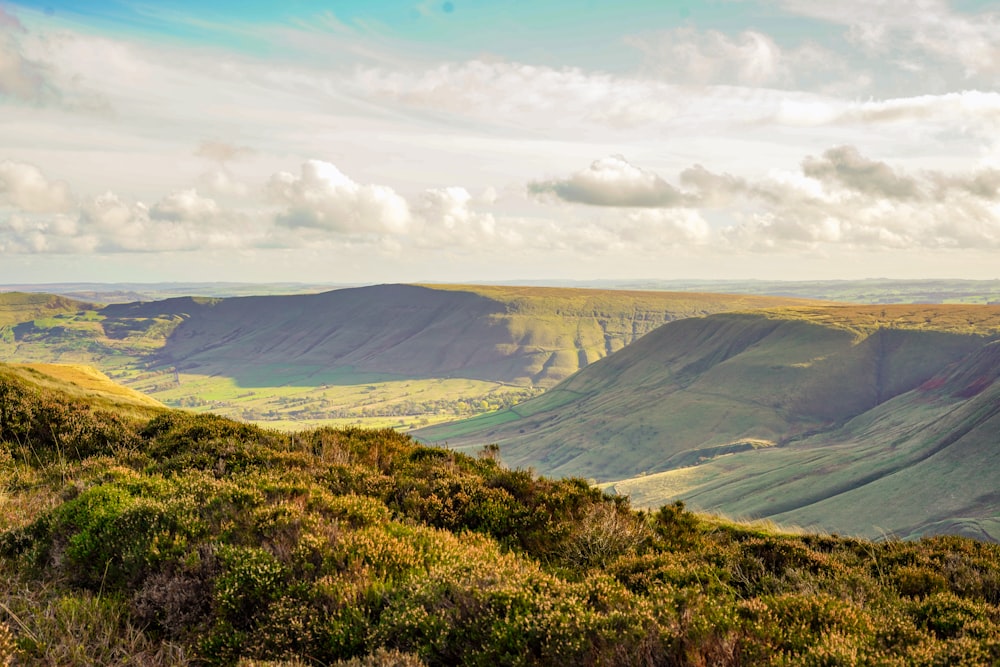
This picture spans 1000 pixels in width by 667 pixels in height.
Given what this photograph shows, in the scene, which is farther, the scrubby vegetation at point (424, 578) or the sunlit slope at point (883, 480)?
the sunlit slope at point (883, 480)

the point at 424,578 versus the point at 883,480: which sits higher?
the point at 424,578

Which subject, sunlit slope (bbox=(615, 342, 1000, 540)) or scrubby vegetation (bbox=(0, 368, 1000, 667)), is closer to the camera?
scrubby vegetation (bbox=(0, 368, 1000, 667))

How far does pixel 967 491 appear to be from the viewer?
121 metres

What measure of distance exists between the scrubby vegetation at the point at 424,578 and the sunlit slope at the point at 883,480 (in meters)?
104

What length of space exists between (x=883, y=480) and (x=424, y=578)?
15483 cm

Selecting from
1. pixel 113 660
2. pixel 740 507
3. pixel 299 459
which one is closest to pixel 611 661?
pixel 113 660

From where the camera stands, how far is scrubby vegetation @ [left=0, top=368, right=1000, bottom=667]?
6.60 m

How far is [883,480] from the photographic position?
5276 inches

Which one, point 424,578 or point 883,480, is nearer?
point 424,578

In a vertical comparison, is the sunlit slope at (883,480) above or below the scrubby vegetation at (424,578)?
below

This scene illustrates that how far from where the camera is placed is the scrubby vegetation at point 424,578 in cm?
660

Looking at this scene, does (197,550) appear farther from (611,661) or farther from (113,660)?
(611,661)

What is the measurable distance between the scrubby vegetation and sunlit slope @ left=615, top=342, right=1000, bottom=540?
10352 centimetres

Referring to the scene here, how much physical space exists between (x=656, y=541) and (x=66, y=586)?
9.43 m
